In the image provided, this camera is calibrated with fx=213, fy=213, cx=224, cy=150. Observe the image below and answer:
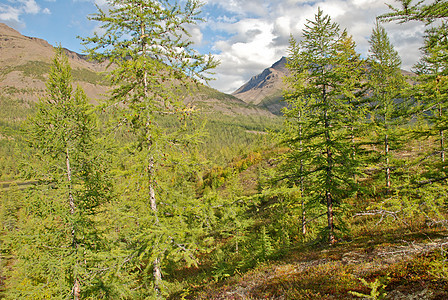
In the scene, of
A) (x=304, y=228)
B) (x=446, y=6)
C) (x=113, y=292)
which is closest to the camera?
(x=446, y=6)

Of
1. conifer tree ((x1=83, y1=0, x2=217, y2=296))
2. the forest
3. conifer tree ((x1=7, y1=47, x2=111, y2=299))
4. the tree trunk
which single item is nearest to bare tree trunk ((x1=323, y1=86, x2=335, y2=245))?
the forest

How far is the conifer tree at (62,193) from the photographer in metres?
8.65

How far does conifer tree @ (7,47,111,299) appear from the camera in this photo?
8648 millimetres

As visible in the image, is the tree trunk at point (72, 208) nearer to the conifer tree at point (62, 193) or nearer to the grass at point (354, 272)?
the conifer tree at point (62, 193)

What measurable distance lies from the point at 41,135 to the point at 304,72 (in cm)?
1180

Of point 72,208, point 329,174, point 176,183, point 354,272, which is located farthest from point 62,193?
point 329,174

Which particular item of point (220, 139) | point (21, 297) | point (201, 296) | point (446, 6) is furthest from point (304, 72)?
point (220, 139)

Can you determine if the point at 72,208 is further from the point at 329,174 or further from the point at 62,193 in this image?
the point at 329,174

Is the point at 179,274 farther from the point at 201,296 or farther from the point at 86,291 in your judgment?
the point at 86,291

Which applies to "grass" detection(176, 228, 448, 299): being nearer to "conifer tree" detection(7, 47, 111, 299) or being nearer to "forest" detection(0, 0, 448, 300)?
"forest" detection(0, 0, 448, 300)

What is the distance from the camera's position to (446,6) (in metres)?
5.12

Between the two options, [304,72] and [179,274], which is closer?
[304,72]

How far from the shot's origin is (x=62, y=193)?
903cm

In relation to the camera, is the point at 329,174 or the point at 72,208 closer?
the point at 72,208
